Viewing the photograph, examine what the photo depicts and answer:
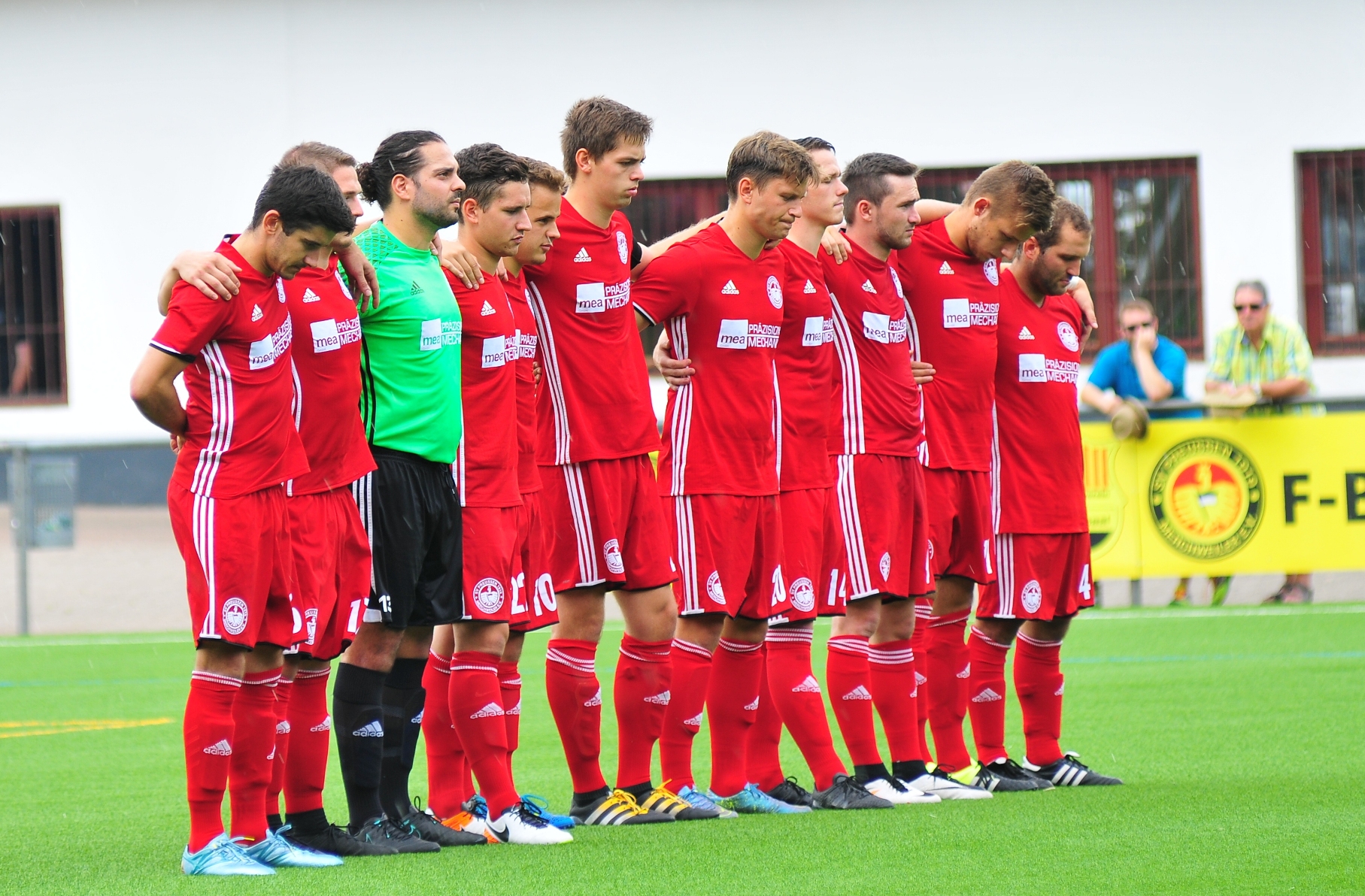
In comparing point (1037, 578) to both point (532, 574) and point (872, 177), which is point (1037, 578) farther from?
point (532, 574)

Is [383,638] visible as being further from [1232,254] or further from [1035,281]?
[1232,254]

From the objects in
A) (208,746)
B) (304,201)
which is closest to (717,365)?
(304,201)

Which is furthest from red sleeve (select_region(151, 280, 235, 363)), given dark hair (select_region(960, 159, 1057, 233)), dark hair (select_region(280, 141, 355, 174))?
dark hair (select_region(960, 159, 1057, 233))

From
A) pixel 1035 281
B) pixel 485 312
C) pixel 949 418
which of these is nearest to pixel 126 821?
pixel 485 312

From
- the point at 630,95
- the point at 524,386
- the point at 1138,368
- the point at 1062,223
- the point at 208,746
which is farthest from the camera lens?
the point at 630,95

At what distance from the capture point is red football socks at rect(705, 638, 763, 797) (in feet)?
20.9

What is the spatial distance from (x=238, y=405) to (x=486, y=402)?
935 mm

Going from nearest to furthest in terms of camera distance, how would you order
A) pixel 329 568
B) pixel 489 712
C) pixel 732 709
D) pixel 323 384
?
pixel 329 568 → pixel 323 384 → pixel 489 712 → pixel 732 709

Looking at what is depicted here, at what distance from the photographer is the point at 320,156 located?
5.80 metres

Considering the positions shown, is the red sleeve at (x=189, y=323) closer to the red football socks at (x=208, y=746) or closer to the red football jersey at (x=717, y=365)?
the red football socks at (x=208, y=746)

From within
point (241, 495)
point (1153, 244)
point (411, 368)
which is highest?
point (1153, 244)

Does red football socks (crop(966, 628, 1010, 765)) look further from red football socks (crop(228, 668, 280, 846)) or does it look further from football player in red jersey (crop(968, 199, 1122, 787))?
red football socks (crop(228, 668, 280, 846))

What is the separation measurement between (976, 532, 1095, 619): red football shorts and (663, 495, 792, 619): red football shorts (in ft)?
3.35

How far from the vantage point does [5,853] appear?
563 cm
